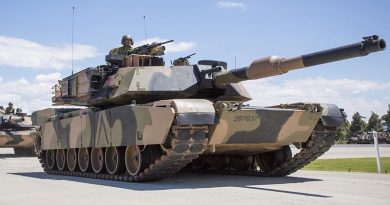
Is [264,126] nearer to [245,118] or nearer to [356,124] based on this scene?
[245,118]

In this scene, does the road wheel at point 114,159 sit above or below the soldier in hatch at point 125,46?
below

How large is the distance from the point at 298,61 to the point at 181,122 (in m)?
2.75

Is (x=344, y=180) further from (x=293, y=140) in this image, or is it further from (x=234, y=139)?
(x=234, y=139)

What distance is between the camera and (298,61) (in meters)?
10.9

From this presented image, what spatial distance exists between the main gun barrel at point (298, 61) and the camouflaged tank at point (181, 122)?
0.02 metres

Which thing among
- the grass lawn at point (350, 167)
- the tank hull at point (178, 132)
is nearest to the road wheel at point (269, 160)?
the tank hull at point (178, 132)

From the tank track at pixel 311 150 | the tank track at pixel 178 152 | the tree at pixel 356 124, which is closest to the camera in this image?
the tank track at pixel 178 152

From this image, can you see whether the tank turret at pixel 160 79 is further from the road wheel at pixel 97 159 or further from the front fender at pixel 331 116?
the front fender at pixel 331 116

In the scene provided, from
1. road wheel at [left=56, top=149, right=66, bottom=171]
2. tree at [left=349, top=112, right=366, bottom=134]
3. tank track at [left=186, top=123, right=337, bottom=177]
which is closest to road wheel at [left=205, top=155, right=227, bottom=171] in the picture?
tank track at [left=186, top=123, right=337, bottom=177]

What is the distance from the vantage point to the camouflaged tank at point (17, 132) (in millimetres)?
30000

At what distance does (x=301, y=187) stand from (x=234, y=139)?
2.07 m

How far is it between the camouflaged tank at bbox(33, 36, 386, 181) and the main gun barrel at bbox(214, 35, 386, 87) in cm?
2

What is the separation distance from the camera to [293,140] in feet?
44.7

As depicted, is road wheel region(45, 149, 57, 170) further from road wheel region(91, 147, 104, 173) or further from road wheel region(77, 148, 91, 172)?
road wheel region(91, 147, 104, 173)
